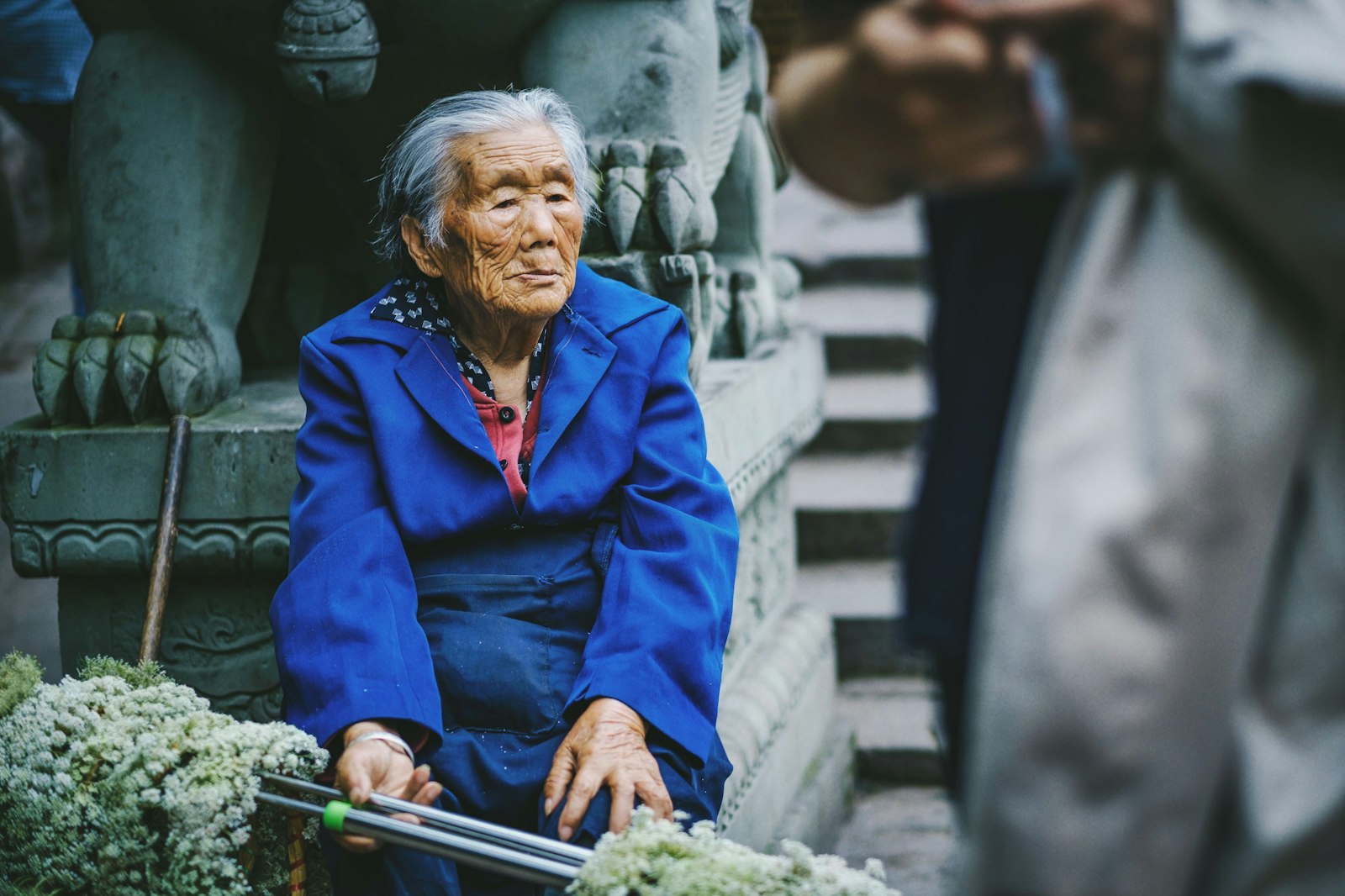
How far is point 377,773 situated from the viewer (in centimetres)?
186

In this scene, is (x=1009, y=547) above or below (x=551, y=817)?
above

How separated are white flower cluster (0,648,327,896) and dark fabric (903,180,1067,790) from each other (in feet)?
3.43

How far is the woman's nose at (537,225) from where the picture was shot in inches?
85.5

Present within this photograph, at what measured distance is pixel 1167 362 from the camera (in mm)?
940

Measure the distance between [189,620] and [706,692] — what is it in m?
1.16

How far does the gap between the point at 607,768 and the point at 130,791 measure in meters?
0.64

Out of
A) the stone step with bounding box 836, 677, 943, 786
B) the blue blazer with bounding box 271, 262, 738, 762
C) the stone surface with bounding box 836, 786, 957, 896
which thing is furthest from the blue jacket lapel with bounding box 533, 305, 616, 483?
the stone step with bounding box 836, 677, 943, 786

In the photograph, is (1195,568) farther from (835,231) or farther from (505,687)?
(835,231)

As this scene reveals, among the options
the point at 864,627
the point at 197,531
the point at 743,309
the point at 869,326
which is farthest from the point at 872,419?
the point at 197,531

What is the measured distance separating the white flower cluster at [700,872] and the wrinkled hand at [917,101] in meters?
0.79

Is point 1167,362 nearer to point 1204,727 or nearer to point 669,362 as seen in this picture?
point 1204,727

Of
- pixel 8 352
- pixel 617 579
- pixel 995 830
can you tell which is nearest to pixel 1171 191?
pixel 995 830

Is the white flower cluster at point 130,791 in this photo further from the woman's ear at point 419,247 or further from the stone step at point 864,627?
the stone step at point 864,627

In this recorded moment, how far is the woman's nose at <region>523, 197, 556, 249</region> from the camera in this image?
2.17 metres
